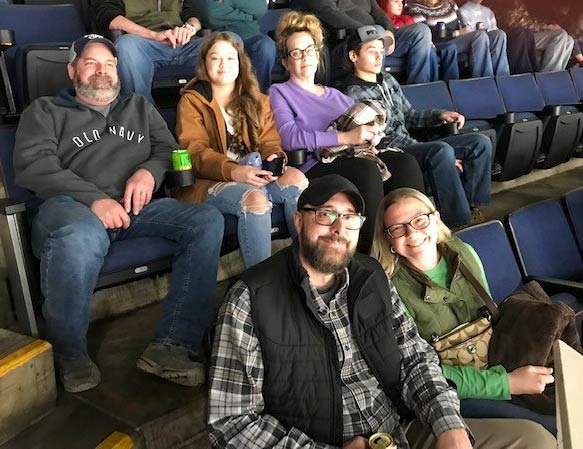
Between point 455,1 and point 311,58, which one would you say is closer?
point 311,58

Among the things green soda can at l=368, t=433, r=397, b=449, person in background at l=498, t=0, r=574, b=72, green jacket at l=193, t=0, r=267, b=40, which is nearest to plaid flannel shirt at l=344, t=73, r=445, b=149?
green jacket at l=193, t=0, r=267, b=40

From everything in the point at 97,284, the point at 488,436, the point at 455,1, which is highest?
the point at 455,1

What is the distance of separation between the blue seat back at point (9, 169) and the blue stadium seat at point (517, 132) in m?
2.25

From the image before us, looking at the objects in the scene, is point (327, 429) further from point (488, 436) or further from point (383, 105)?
point (383, 105)

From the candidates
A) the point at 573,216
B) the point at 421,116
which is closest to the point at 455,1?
the point at 421,116

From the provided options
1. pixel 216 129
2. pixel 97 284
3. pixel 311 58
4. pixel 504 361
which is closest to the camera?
pixel 504 361

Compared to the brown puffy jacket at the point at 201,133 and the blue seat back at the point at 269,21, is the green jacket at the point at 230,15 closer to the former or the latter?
the blue seat back at the point at 269,21

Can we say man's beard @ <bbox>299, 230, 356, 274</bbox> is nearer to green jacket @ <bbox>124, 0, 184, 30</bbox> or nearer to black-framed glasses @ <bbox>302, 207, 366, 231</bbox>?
black-framed glasses @ <bbox>302, 207, 366, 231</bbox>

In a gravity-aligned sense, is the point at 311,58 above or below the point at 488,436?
above

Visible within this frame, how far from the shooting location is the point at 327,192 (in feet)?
3.68

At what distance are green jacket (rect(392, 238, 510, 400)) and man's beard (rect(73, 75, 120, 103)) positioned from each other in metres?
0.94

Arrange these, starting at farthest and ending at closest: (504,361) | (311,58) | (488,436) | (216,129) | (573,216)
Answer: (573,216), (311,58), (216,129), (504,361), (488,436)

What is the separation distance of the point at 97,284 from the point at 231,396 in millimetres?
609

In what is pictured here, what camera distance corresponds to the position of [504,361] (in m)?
1.33
